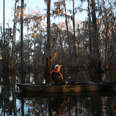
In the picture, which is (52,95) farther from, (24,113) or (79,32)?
(79,32)

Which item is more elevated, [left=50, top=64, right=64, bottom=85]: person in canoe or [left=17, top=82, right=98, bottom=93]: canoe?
[left=50, top=64, right=64, bottom=85]: person in canoe

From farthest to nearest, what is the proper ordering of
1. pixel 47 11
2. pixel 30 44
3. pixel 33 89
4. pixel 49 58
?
pixel 30 44 → pixel 47 11 → pixel 49 58 → pixel 33 89

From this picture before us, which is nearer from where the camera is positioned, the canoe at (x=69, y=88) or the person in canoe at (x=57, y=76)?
the canoe at (x=69, y=88)

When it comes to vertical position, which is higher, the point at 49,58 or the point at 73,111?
the point at 49,58

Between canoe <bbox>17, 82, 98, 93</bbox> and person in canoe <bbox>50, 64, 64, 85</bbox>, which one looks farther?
person in canoe <bbox>50, 64, 64, 85</bbox>

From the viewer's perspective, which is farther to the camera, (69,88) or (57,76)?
(57,76)

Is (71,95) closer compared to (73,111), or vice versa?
(73,111)

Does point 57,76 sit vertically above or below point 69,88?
above

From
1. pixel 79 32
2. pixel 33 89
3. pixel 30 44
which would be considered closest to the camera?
pixel 33 89

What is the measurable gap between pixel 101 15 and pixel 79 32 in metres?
15.8

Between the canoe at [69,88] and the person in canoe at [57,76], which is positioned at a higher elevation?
the person in canoe at [57,76]

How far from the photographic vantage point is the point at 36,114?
7383mm

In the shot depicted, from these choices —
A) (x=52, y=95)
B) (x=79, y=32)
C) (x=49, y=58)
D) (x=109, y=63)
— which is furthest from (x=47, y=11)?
(x=79, y=32)

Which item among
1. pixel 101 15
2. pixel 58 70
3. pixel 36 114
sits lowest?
pixel 36 114
